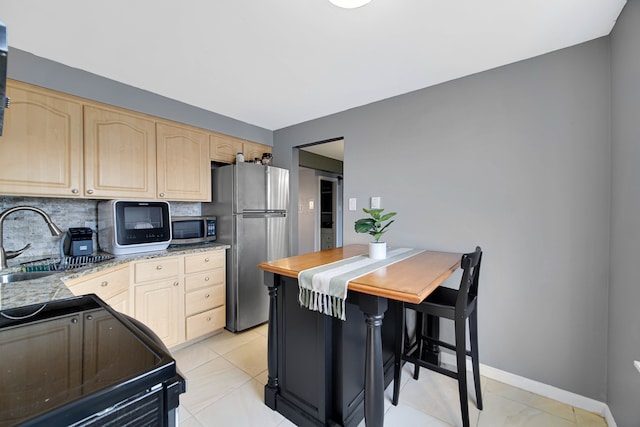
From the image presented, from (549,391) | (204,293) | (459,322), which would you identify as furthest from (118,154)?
(549,391)

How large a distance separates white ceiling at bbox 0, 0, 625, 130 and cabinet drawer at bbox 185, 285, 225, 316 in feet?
6.05

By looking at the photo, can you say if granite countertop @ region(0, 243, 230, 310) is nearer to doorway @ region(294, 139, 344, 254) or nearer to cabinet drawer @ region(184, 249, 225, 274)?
cabinet drawer @ region(184, 249, 225, 274)

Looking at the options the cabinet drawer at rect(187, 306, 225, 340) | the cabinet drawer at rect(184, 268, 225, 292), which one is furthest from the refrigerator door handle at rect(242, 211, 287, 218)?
the cabinet drawer at rect(187, 306, 225, 340)

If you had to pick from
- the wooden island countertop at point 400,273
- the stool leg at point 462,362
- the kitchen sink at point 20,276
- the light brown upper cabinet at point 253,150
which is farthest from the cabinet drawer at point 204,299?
the stool leg at point 462,362

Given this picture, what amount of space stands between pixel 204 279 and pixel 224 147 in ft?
4.65

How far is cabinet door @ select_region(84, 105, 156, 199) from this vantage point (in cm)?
203

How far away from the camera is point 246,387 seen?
1890mm

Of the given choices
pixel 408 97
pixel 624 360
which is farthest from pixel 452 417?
pixel 408 97

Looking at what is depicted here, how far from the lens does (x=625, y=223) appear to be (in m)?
1.38

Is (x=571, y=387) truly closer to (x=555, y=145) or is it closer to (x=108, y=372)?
(x=555, y=145)

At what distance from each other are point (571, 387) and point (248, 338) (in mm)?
2499

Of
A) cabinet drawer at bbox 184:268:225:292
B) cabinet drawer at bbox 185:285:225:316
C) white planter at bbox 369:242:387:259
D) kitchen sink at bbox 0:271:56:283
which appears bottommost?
cabinet drawer at bbox 185:285:225:316

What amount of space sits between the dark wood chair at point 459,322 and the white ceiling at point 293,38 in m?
1.29

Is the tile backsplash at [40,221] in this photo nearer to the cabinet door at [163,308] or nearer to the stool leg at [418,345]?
the cabinet door at [163,308]
